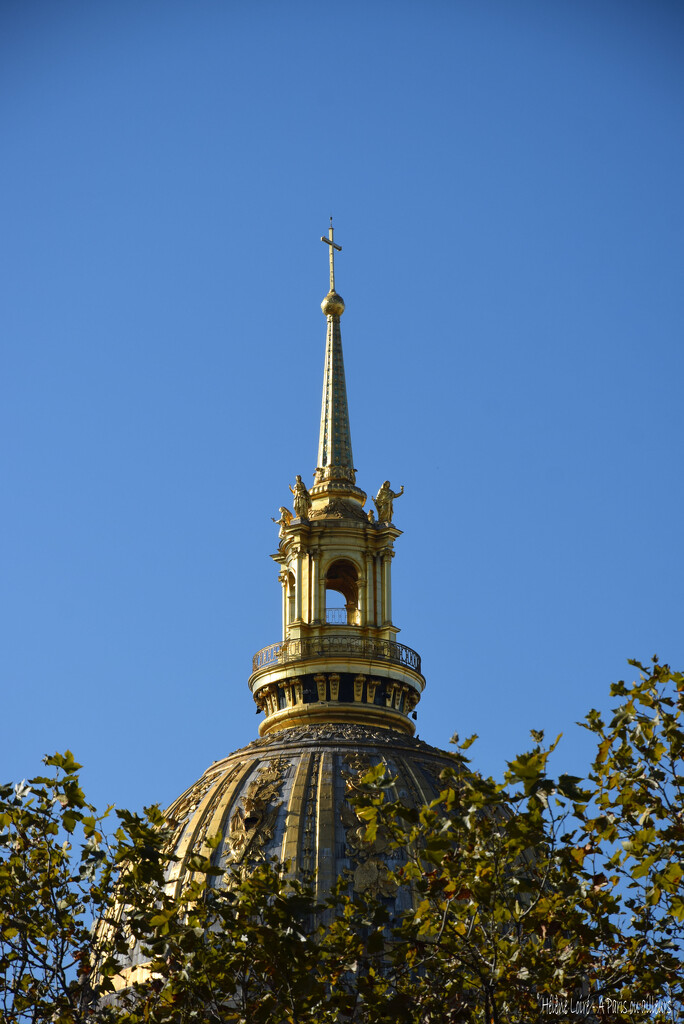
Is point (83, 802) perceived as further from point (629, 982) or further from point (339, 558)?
point (339, 558)

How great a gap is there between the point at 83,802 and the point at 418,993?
27.9ft

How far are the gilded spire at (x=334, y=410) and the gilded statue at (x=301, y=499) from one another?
11.1 ft

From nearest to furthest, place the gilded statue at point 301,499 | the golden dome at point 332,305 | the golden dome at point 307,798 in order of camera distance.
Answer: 1. the golden dome at point 307,798
2. the gilded statue at point 301,499
3. the golden dome at point 332,305

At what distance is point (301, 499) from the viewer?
109m

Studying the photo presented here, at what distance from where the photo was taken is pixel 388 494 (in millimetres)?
110812

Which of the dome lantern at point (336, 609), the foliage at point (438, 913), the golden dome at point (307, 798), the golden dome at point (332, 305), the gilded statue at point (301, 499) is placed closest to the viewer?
the foliage at point (438, 913)

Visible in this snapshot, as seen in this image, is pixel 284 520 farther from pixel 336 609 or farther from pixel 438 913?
pixel 438 913

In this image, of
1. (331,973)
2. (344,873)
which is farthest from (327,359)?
(331,973)

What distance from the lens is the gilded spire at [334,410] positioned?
113m

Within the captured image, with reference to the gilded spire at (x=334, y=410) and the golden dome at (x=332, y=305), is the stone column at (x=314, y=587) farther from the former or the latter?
the golden dome at (x=332, y=305)

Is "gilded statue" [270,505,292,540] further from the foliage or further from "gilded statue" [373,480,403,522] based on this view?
the foliage

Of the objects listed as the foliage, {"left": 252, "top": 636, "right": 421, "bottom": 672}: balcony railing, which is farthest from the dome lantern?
the foliage

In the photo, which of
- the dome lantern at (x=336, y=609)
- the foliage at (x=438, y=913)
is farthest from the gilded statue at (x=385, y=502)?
the foliage at (x=438, y=913)

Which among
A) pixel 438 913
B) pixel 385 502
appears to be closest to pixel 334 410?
pixel 385 502
